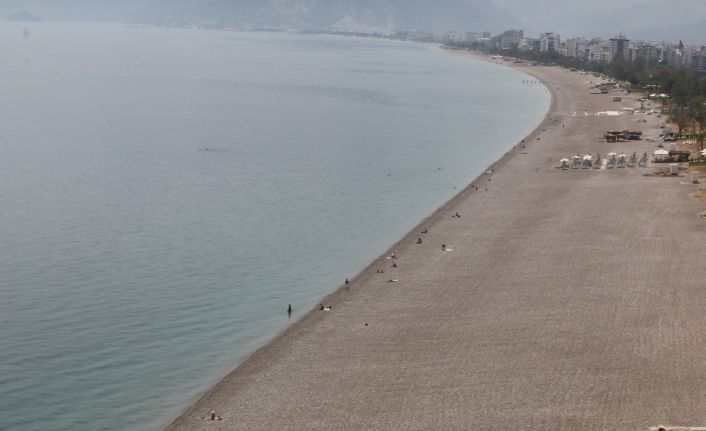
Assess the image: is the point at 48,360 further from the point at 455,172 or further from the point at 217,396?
the point at 455,172

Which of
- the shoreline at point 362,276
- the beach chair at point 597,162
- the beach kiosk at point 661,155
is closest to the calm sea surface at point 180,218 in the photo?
the shoreline at point 362,276

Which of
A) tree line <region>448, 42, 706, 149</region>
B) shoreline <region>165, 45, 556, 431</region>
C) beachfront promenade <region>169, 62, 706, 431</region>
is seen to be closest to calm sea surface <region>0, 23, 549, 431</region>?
shoreline <region>165, 45, 556, 431</region>

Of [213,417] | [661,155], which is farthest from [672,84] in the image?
[213,417]

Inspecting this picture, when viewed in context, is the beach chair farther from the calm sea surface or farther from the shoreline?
the calm sea surface

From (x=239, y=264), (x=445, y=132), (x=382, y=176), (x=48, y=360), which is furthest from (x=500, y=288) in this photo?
(x=445, y=132)

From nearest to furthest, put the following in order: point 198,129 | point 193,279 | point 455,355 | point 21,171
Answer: point 455,355
point 193,279
point 21,171
point 198,129

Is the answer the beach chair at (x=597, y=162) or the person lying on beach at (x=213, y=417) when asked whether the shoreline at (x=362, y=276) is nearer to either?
the person lying on beach at (x=213, y=417)

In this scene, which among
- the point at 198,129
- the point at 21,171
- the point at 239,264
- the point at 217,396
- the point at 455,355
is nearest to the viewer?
the point at 217,396
